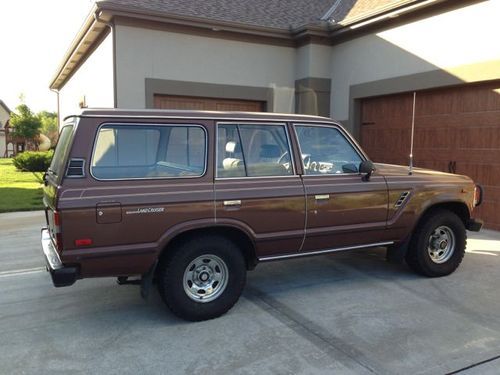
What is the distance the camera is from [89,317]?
4.34 metres

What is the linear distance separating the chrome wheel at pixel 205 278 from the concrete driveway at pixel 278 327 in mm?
259

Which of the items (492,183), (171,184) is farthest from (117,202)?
(492,183)

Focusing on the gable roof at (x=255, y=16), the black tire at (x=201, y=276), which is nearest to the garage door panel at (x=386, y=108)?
the gable roof at (x=255, y=16)

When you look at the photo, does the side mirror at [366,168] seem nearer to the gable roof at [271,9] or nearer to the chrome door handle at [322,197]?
the chrome door handle at [322,197]

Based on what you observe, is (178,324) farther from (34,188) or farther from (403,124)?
(34,188)

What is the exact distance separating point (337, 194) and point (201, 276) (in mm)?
1629

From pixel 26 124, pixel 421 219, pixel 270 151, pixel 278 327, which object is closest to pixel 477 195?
pixel 421 219

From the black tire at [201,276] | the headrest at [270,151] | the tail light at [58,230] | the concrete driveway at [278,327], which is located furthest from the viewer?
the headrest at [270,151]

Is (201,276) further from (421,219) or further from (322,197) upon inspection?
(421,219)

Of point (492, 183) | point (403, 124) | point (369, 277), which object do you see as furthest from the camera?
point (403, 124)

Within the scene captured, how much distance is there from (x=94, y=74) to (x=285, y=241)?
29.6ft

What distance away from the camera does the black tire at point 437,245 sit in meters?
5.33

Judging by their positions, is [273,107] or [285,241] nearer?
[285,241]

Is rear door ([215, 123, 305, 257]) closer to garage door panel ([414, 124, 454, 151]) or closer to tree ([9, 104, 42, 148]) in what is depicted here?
garage door panel ([414, 124, 454, 151])
